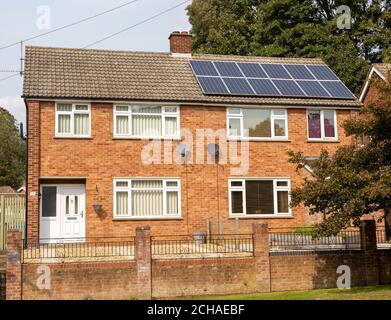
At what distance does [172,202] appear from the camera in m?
23.2

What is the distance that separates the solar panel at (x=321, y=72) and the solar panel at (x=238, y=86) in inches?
162

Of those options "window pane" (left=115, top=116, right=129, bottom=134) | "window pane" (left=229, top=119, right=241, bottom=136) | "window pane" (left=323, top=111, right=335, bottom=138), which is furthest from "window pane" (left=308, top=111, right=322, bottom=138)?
"window pane" (left=115, top=116, right=129, bottom=134)

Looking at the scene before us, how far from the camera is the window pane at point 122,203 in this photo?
74.1 feet

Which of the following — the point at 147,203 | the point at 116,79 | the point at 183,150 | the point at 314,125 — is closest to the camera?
the point at 147,203

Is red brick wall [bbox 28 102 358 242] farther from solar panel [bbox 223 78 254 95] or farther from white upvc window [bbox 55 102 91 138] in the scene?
solar panel [bbox 223 78 254 95]

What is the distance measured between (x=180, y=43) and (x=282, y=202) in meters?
9.32

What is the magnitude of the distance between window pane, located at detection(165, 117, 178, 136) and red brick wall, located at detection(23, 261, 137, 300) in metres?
8.03

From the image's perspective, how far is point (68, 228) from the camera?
22.3m

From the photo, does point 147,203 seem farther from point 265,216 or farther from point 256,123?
point 256,123

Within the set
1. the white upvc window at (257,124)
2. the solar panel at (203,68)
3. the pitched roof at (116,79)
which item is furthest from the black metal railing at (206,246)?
the solar panel at (203,68)

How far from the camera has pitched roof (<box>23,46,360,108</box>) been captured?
2294cm

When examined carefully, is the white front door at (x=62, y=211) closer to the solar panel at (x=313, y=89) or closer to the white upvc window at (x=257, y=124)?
the white upvc window at (x=257, y=124)

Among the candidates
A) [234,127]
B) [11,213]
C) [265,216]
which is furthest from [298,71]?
[11,213]

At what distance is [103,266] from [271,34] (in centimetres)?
2915
